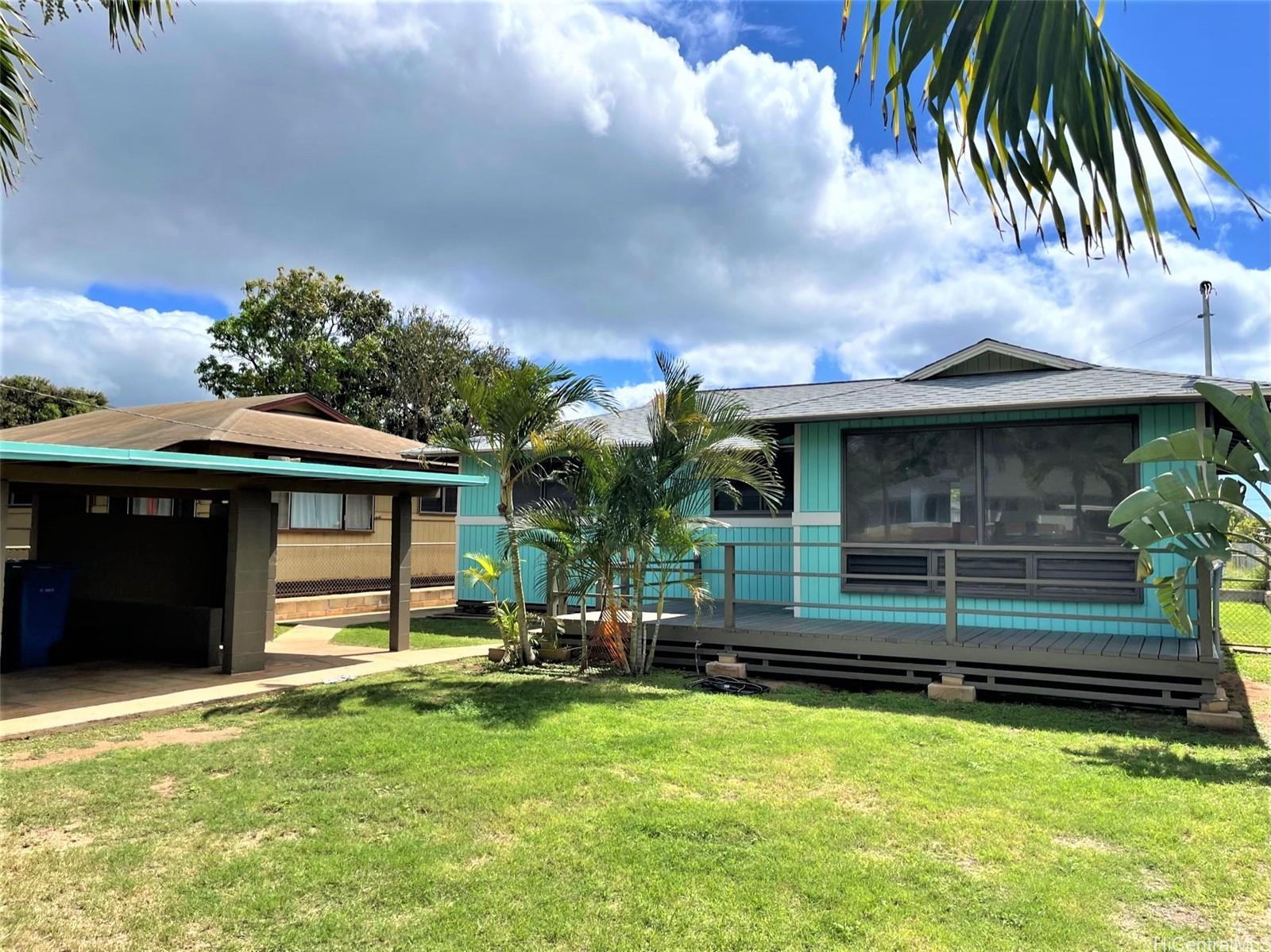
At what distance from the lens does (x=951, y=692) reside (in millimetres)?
7875

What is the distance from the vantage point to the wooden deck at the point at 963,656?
7.23m

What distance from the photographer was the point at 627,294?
18031 millimetres

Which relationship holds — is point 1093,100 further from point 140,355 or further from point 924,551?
point 140,355

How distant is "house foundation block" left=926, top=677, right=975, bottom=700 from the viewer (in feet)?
25.6

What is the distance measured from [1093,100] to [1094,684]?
739 cm

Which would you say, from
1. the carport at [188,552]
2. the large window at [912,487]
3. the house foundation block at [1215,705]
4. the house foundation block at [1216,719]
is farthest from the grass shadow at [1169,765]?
the carport at [188,552]

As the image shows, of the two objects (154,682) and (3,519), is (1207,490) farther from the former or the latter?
(154,682)

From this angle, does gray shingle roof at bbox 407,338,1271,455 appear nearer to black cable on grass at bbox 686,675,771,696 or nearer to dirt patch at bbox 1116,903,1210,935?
black cable on grass at bbox 686,675,771,696

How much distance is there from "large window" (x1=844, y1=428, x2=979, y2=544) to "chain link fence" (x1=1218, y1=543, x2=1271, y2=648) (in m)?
3.20

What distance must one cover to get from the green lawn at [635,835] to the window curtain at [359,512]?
1008 cm

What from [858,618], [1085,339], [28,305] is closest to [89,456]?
[858,618]

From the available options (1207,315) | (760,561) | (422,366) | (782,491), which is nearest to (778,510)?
(782,491)

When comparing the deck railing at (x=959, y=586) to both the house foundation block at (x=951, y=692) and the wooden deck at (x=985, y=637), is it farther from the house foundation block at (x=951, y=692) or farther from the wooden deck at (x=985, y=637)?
the house foundation block at (x=951, y=692)

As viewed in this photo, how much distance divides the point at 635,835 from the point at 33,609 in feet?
27.9
